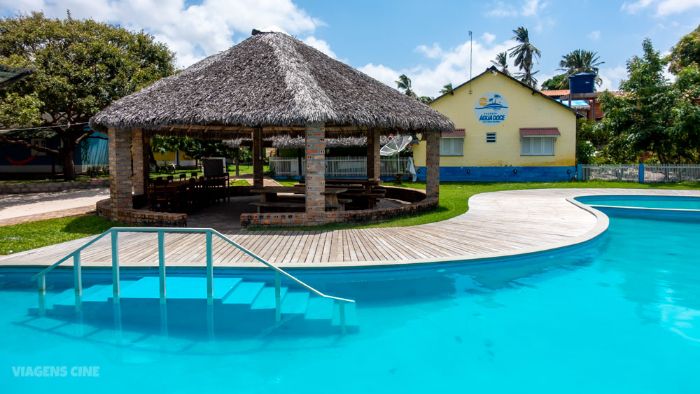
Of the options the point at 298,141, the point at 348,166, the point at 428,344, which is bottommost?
the point at 428,344

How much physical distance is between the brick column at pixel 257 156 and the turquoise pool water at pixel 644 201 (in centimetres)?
1202

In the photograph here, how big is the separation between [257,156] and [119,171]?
5.95 m

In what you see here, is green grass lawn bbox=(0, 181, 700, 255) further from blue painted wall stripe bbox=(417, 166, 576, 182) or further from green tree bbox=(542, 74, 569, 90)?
green tree bbox=(542, 74, 569, 90)

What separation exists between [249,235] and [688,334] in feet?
25.1

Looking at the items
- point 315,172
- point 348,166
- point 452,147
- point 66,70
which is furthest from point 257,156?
point 452,147

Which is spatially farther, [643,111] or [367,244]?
[643,111]

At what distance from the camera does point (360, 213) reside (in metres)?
11.6

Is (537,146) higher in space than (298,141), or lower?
lower

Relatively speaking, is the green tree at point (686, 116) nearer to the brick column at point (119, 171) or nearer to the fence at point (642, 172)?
the fence at point (642, 172)

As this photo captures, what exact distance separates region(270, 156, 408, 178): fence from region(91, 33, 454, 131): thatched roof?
14.5 meters

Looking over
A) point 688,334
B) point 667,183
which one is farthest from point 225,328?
point 667,183

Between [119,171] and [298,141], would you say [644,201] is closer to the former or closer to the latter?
[298,141]

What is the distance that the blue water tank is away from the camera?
3344 centimetres

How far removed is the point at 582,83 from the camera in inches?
1329
